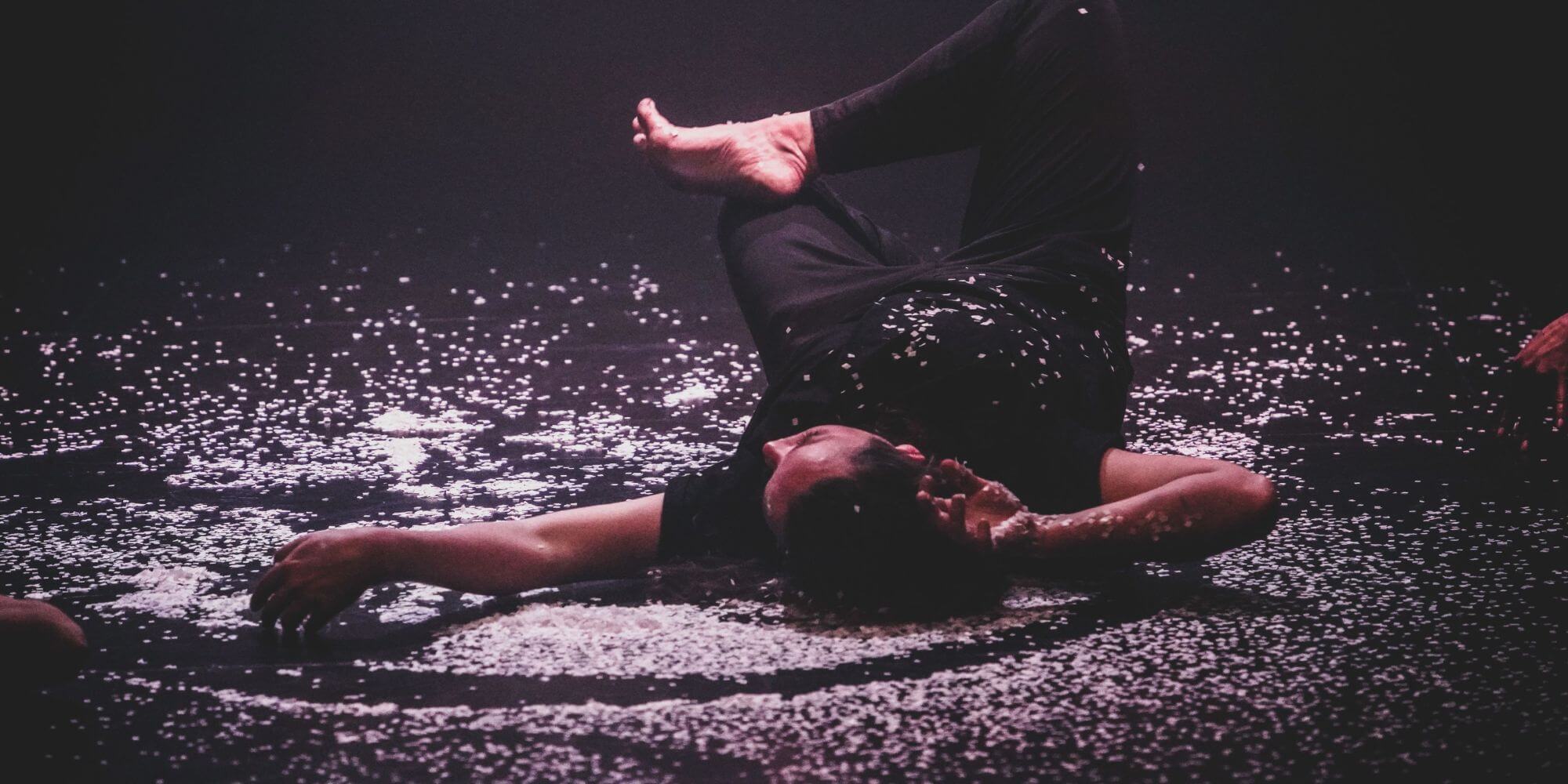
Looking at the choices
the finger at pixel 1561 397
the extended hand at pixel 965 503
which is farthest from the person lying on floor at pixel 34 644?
the finger at pixel 1561 397

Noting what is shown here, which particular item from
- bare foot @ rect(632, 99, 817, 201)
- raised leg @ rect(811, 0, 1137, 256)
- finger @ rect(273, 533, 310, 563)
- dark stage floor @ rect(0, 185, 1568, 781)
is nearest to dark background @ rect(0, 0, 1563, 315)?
dark stage floor @ rect(0, 185, 1568, 781)

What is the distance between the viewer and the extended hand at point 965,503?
1.51 metres

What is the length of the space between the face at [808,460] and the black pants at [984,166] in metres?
0.35

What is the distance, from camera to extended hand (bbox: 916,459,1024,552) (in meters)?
1.51

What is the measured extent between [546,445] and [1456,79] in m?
2.89

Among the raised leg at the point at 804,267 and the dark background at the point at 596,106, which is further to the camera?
the dark background at the point at 596,106

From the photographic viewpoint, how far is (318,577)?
4.94ft

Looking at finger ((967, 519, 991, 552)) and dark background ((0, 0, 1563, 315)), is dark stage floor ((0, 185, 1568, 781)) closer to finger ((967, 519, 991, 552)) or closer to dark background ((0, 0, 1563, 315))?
finger ((967, 519, 991, 552))

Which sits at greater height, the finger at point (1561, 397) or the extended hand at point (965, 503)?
the finger at point (1561, 397)

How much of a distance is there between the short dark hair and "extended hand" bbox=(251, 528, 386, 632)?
42 centimetres

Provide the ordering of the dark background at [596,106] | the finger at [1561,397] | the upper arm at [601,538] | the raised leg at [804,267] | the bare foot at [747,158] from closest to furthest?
the upper arm at [601,538], the finger at [1561,397], the raised leg at [804,267], the bare foot at [747,158], the dark background at [596,106]

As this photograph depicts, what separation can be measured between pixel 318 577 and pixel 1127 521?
787 millimetres

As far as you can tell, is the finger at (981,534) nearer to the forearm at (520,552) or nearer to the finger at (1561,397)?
the forearm at (520,552)

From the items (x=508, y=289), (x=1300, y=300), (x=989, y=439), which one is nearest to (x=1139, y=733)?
(x=989, y=439)
